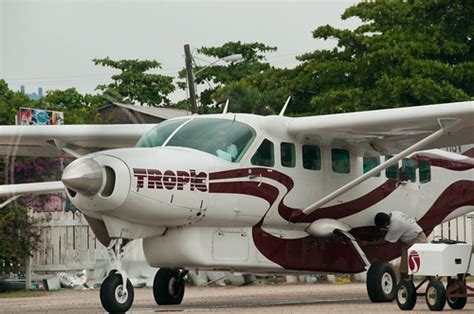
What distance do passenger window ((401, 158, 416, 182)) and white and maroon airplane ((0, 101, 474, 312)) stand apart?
0.02 meters

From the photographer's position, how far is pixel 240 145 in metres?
16.7

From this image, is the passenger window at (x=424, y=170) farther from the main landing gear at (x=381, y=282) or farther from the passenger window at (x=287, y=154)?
the passenger window at (x=287, y=154)

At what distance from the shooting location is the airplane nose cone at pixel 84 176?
13672mm

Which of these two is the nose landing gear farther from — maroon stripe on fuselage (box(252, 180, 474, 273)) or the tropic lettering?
maroon stripe on fuselage (box(252, 180, 474, 273))

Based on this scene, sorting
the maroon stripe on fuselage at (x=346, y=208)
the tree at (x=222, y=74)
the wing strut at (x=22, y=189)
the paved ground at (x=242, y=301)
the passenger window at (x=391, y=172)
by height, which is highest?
the tree at (x=222, y=74)

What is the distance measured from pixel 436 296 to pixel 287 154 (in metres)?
3.92

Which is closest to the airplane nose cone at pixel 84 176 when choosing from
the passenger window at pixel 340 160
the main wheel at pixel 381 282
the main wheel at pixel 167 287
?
the main wheel at pixel 167 287

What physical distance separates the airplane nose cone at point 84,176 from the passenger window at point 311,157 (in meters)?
4.61

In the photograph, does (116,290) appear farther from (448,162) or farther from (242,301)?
(448,162)

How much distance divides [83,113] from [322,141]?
22.0ft

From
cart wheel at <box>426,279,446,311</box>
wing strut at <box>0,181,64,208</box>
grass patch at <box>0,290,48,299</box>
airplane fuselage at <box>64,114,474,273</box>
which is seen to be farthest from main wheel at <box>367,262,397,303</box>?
grass patch at <box>0,290,48,299</box>

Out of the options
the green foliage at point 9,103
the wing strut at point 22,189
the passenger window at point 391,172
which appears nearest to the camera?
the green foliage at point 9,103

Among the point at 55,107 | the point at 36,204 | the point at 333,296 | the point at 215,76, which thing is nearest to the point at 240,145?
the point at 36,204

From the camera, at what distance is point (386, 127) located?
57.7 ft
